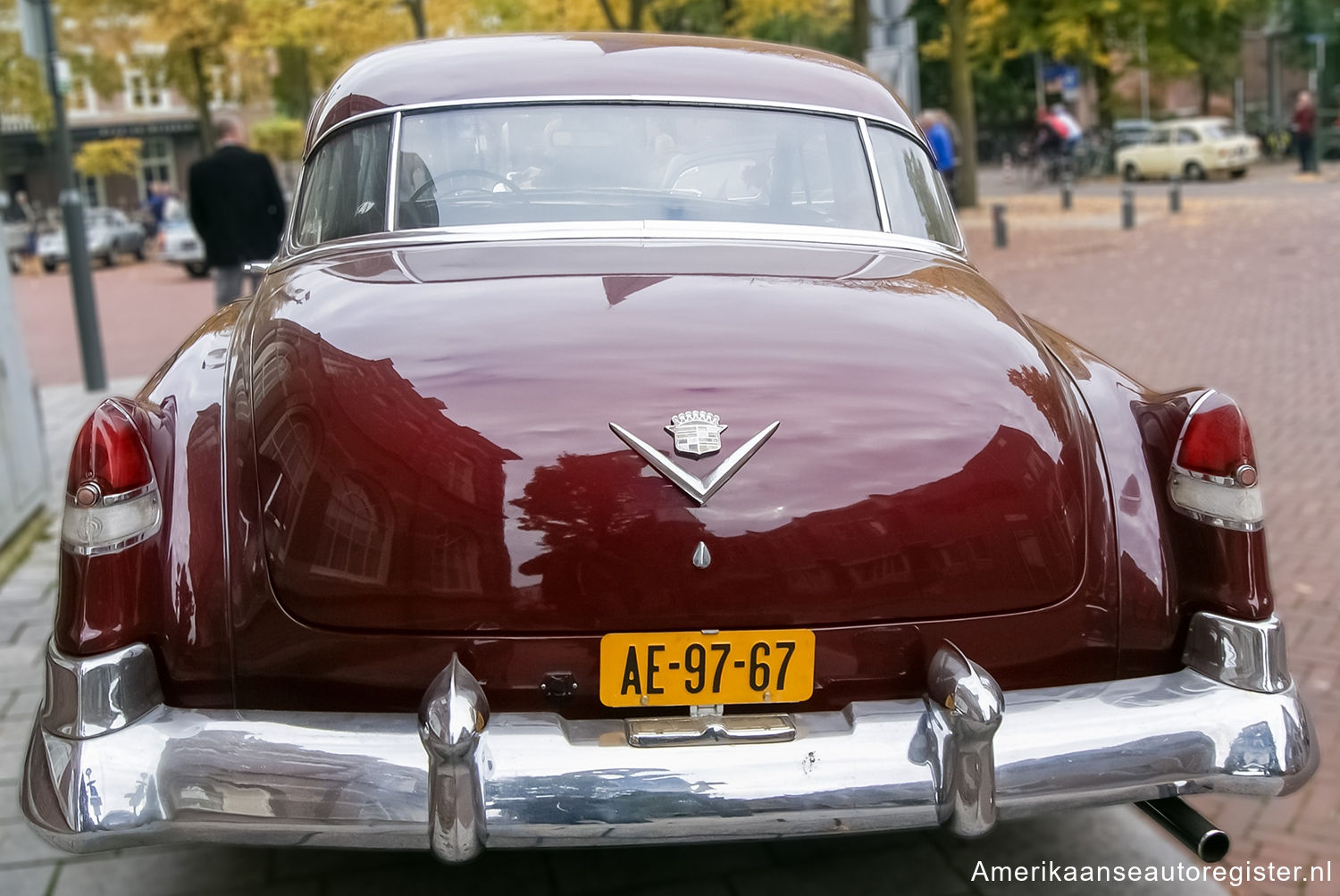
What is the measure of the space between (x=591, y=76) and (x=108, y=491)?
1.74 metres

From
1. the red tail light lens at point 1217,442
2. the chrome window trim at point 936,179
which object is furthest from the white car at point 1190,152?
the red tail light lens at point 1217,442

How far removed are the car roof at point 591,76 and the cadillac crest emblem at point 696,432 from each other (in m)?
1.44

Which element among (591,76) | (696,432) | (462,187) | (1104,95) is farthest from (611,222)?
(1104,95)

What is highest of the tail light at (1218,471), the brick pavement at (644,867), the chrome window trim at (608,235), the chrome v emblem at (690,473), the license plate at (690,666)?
the chrome window trim at (608,235)

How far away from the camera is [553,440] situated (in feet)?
7.73

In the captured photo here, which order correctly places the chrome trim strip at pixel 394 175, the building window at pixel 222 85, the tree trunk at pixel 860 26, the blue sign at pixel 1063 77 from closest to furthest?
the chrome trim strip at pixel 394 175 → the tree trunk at pixel 860 26 → the building window at pixel 222 85 → the blue sign at pixel 1063 77

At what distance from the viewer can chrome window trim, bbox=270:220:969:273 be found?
312 cm

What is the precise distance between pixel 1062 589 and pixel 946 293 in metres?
0.73

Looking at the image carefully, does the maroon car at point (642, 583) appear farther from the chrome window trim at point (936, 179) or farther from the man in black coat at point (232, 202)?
the man in black coat at point (232, 202)

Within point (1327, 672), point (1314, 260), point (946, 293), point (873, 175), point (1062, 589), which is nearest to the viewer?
point (1062, 589)

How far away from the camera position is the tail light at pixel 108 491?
2480mm

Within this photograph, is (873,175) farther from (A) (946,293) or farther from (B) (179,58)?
(B) (179,58)

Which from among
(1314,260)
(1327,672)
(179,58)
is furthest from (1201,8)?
(1327,672)

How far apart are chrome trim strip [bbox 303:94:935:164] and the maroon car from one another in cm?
84
